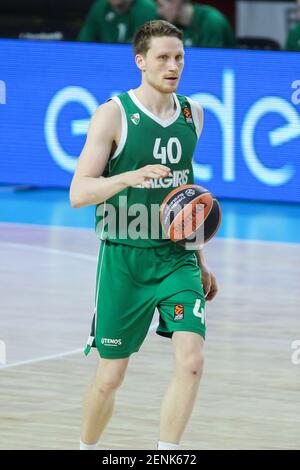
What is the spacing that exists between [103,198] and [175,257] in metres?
0.53

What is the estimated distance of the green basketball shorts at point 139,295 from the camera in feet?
22.7

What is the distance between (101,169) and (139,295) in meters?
0.63

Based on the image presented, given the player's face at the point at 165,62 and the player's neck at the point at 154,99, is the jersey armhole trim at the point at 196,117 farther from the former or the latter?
the player's face at the point at 165,62

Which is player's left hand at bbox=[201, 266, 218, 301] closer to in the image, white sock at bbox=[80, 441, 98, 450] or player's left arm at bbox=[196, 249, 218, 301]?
player's left arm at bbox=[196, 249, 218, 301]

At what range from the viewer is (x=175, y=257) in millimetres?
7055

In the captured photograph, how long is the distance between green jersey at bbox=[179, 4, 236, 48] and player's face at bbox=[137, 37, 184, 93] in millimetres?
9709

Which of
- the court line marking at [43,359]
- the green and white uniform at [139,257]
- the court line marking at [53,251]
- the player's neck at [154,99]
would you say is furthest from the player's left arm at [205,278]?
the court line marking at [53,251]

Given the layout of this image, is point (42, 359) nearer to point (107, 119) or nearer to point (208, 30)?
point (107, 119)

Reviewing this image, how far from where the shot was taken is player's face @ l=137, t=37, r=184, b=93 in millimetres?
6957

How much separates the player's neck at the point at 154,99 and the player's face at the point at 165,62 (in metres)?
0.09

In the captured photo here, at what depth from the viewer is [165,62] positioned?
6961 mm

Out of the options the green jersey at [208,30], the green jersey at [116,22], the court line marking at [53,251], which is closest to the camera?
the court line marking at [53,251]

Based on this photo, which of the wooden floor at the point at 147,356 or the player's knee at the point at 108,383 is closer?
the player's knee at the point at 108,383

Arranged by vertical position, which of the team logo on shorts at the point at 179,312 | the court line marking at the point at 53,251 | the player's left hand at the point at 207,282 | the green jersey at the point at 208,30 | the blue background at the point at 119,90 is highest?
the green jersey at the point at 208,30
